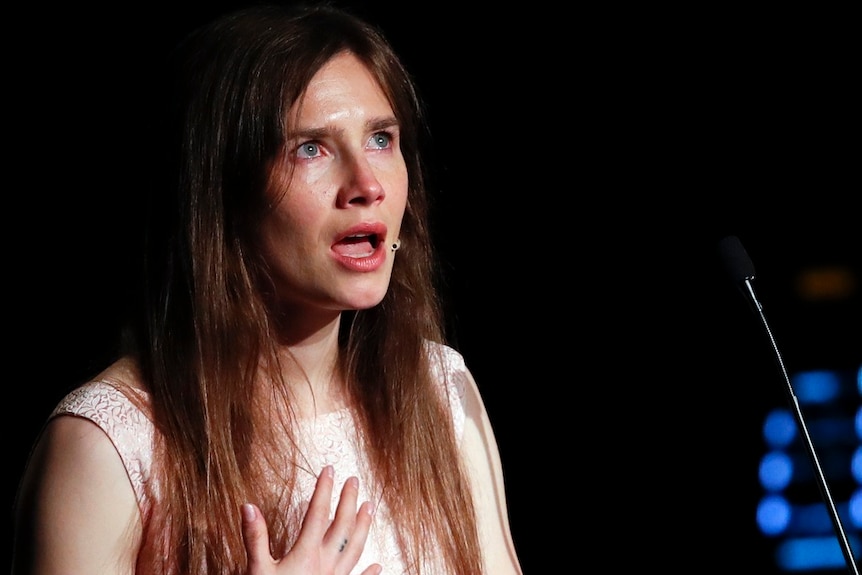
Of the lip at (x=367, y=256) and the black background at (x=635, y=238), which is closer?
the lip at (x=367, y=256)

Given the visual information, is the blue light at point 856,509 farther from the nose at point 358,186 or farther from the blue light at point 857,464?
the nose at point 358,186

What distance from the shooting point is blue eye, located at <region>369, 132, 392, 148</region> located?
5.68 ft

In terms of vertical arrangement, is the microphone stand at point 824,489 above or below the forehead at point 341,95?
below

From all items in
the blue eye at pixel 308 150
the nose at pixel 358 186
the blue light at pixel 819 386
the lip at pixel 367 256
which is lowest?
the blue light at pixel 819 386

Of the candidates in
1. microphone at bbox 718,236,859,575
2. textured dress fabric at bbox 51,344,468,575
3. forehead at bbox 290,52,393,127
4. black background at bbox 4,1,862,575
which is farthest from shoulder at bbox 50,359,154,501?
black background at bbox 4,1,862,575

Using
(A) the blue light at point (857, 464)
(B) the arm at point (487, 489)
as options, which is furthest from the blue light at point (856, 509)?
(B) the arm at point (487, 489)

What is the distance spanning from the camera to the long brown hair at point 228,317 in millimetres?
1601

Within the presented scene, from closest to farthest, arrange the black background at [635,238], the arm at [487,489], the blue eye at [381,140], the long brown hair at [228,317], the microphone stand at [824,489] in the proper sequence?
the microphone stand at [824,489]
the long brown hair at [228,317]
the blue eye at [381,140]
the arm at [487,489]
the black background at [635,238]

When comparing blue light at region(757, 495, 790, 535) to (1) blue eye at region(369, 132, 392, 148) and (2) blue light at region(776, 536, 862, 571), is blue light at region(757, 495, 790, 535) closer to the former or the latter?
(2) blue light at region(776, 536, 862, 571)

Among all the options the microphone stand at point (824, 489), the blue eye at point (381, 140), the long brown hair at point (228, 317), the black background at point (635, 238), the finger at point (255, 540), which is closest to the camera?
the microphone stand at point (824, 489)

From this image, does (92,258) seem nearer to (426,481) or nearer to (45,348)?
(45,348)

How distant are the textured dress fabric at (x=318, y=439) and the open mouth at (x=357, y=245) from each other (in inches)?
11.9

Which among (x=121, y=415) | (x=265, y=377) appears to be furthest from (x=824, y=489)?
(x=121, y=415)

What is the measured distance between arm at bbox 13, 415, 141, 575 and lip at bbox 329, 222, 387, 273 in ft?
1.32
